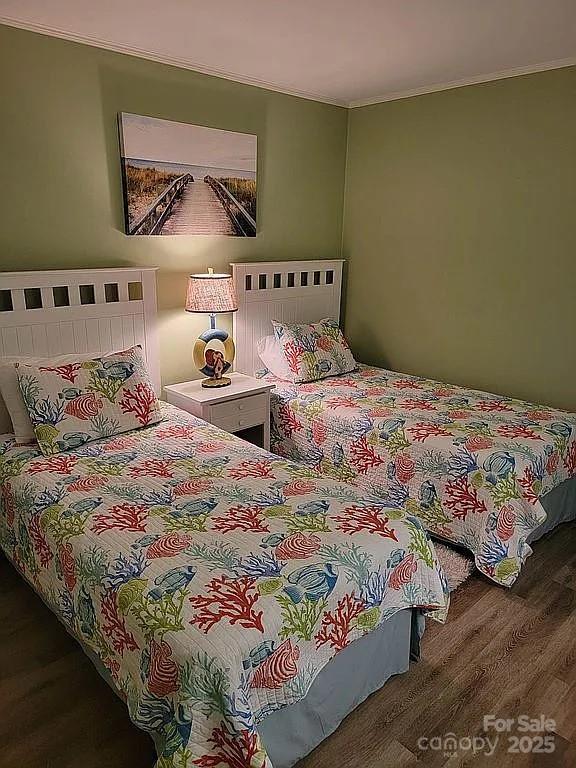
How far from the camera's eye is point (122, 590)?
158 cm

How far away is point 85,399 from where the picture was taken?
8.23ft

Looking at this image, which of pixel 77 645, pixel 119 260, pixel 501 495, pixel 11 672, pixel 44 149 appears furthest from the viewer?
pixel 119 260

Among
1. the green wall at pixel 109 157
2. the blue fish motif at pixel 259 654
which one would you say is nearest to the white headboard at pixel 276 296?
the green wall at pixel 109 157

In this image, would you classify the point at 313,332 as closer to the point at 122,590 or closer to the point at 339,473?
the point at 339,473

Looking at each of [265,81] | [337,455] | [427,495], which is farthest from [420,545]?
[265,81]

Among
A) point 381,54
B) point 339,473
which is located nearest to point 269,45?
point 381,54

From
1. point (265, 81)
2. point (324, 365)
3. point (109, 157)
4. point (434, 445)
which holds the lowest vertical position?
point (434, 445)

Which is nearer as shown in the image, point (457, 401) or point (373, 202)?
point (457, 401)

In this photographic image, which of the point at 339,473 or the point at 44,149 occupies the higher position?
the point at 44,149

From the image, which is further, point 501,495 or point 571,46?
point 571,46

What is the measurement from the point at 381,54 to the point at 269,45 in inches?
22.6

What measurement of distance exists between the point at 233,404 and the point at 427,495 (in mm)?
1161

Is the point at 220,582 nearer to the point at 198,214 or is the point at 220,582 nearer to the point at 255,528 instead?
the point at 255,528

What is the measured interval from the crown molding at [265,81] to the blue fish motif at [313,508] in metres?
2.39
